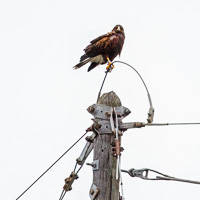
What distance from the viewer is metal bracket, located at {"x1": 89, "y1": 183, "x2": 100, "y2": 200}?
13.5ft

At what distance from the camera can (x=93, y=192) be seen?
13.6ft

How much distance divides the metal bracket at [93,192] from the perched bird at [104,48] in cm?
189

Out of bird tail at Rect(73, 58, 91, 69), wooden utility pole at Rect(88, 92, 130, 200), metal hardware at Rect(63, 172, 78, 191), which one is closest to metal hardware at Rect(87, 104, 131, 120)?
wooden utility pole at Rect(88, 92, 130, 200)

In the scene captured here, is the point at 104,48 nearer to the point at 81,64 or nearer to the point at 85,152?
the point at 81,64

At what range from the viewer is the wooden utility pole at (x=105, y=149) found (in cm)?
411

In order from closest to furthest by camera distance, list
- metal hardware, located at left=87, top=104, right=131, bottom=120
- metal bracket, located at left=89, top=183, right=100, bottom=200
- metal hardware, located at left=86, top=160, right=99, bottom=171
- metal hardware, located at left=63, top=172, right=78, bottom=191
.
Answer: metal bracket, located at left=89, top=183, right=100, bottom=200
metal hardware, located at left=86, top=160, right=99, bottom=171
metal hardware, located at left=87, top=104, right=131, bottom=120
metal hardware, located at left=63, top=172, right=78, bottom=191

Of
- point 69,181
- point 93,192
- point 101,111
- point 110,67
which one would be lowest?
point 93,192

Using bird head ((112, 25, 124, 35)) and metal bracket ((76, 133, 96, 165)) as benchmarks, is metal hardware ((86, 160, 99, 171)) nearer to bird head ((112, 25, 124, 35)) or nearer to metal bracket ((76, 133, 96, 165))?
metal bracket ((76, 133, 96, 165))

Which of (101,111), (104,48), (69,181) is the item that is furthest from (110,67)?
(69,181)

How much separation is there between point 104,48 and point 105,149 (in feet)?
6.02

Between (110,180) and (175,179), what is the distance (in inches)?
25.5

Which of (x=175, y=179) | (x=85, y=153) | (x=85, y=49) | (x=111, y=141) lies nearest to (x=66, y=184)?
(x=85, y=153)

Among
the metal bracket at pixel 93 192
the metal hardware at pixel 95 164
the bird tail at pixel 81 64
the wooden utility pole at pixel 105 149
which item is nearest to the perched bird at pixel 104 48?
the bird tail at pixel 81 64

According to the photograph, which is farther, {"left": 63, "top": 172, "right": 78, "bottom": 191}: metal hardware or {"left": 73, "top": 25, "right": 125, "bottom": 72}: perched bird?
{"left": 73, "top": 25, "right": 125, "bottom": 72}: perched bird
